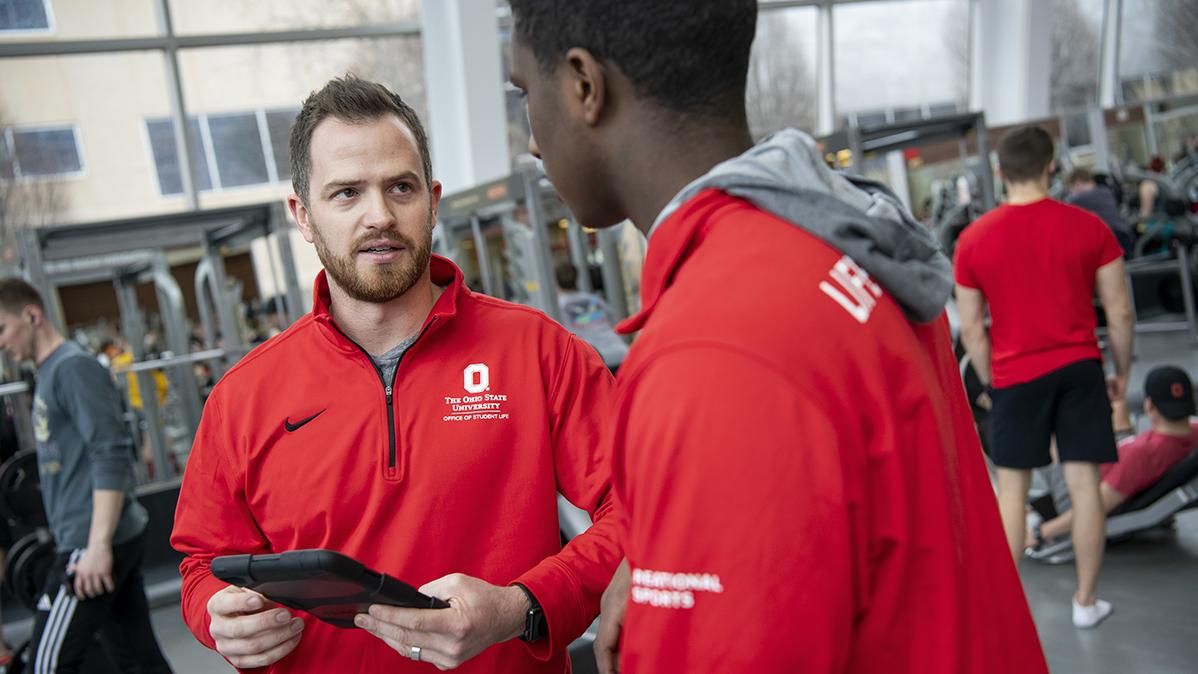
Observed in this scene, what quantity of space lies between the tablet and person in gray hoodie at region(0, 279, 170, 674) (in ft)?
7.12

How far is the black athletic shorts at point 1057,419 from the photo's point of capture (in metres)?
3.21

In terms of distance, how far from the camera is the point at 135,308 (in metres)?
7.74

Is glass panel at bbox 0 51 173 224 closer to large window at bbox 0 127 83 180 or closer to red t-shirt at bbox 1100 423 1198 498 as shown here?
large window at bbox 0 127 83 180

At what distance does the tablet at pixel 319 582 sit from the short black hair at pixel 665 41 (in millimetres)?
528

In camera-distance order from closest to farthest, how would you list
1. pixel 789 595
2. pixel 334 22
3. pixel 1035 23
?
pixel 789 595
pixel 334 22
pixel 1035 23

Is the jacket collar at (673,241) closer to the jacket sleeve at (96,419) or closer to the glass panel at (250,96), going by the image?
the jacket sleeve at (96,419)

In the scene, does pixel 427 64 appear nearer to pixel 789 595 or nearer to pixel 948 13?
pixel 948 13

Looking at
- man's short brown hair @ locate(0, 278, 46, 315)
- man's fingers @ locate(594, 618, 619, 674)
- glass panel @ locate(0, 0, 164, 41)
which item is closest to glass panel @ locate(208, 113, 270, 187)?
glass panel @ locate(0, 0, 164, 41)

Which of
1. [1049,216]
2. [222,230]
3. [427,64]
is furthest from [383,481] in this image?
[427,64]

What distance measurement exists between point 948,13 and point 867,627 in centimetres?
1186

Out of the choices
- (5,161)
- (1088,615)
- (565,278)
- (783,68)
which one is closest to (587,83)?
(1088,615)

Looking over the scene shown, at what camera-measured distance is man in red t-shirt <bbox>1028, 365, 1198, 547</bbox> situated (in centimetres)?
383

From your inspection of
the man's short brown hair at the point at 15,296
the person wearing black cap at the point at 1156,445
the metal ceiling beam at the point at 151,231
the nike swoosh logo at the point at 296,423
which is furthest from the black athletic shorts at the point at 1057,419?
the metal ceiling beam at the point at 151,231

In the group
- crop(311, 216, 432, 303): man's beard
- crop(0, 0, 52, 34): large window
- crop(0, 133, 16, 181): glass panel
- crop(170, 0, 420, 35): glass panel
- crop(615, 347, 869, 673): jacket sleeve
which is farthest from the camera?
crop(170, 0, 420, 35): glass panel
